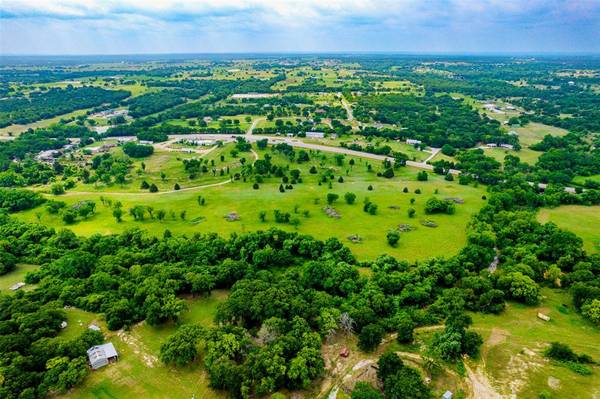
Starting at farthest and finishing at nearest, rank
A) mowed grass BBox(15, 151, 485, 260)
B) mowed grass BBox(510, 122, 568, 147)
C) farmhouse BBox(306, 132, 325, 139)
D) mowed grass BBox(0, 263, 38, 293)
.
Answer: farmhouse BBox(306, 132, 325, 139) → mowed grass BBox(510, 122, 568, 147) → mowed grass BBox(15, 151, 485, 260) → mowed grass BBox(0, 263, 38, 293)

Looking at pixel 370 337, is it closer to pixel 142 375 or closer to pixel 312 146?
pixel 142 375

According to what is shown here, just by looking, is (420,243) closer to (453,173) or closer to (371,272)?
(371,272)

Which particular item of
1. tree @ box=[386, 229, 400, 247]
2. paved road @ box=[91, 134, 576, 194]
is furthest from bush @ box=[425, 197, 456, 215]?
paved road @ box=[91, 134, 576, 194]

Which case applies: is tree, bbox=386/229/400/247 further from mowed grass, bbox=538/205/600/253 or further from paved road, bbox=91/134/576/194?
paved road, bbox=91/134/576/194

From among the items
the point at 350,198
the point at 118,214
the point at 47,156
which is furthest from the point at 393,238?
the point at 47,156

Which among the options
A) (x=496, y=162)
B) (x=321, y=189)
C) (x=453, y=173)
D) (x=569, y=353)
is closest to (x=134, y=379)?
(x=569, y=353)

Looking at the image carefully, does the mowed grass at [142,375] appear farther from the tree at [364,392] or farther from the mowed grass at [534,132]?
the mowed grass at [534,132]
